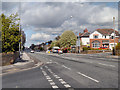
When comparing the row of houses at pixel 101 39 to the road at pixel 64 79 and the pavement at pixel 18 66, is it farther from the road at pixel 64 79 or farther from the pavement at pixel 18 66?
the road at pixel 64 79

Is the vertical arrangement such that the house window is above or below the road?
above

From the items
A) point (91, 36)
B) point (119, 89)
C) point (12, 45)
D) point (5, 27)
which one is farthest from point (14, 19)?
point (91, 36)

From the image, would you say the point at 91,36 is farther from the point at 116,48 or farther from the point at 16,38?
the point at 16,38

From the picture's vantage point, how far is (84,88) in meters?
6.68

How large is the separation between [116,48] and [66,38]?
43427mm

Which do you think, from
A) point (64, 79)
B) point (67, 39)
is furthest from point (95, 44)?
point (64, 79)

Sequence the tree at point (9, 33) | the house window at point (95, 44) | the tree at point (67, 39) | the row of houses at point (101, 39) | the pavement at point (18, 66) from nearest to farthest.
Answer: the pavement at point (18, 66)
the tree at point (9, 33)
the row of houses at point (101, 39)
the house window at point (95, 44)
the tree at point (67, 39)

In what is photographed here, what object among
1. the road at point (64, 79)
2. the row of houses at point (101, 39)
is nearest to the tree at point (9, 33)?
the road at point (64, 79)

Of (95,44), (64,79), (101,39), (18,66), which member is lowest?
(18,66)

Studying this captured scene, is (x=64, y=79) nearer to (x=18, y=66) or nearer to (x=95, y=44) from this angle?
(x=18, y=66)

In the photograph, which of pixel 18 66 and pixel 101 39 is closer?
pixel 18 66

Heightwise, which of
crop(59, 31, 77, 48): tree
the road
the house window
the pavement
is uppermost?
crop(59, 31, 77, 48): tree

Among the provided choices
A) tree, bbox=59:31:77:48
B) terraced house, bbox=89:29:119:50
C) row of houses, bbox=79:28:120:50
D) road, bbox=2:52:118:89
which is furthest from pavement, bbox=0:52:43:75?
tree, bbox=59:31:77:48

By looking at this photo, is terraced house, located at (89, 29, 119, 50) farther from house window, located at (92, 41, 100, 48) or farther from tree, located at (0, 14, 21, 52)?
tree, located at (0, 14, 21, 52)
